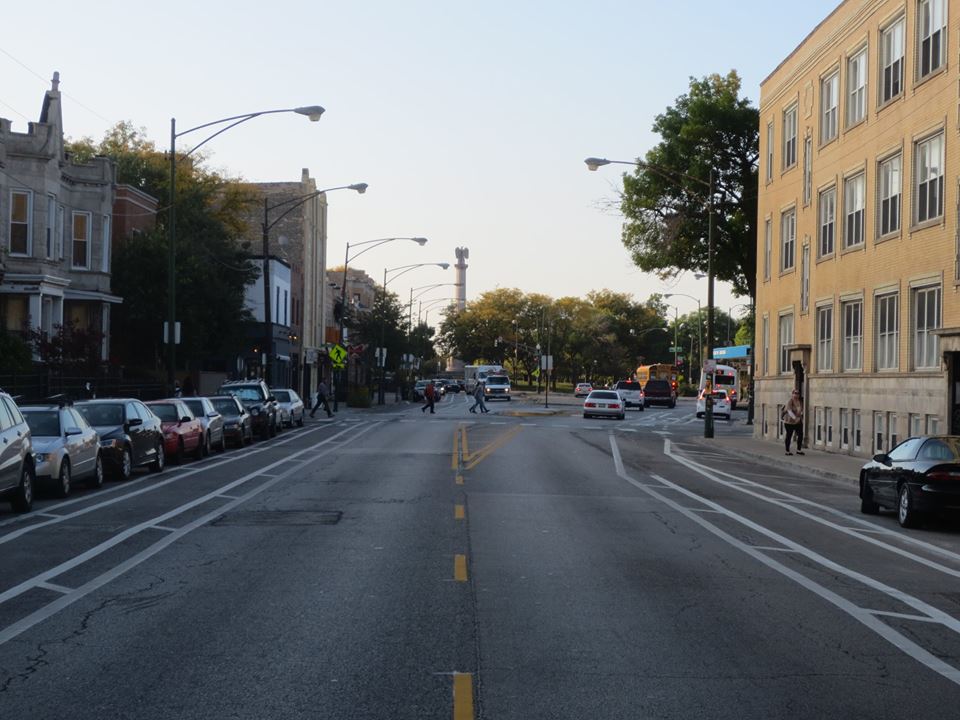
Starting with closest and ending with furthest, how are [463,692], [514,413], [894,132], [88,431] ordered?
[463,692] → [88,431] → [894,132] → [514,413]

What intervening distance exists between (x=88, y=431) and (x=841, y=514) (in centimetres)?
1252

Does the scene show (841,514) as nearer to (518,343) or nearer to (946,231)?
(946,231)

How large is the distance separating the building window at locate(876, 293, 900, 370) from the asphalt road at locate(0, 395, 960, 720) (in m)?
12.2

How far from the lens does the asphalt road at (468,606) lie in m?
7.74

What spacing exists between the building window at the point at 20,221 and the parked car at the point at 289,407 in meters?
10.0

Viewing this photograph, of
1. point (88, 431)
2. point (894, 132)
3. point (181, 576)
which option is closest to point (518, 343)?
point (894, 132)

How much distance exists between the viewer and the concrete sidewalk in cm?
2905

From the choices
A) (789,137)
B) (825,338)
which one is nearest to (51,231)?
(789,137)

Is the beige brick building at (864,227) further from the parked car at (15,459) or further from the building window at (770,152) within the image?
the parked car at (15,459)

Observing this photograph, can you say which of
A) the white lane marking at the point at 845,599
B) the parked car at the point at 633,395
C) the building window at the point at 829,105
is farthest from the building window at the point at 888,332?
the parked car at the point at 633,395

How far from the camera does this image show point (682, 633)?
9.74m

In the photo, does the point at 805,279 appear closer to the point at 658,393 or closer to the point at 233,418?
the point at 233,418

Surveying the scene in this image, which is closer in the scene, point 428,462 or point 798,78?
point 428,462

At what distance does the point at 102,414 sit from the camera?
24.9 metres
